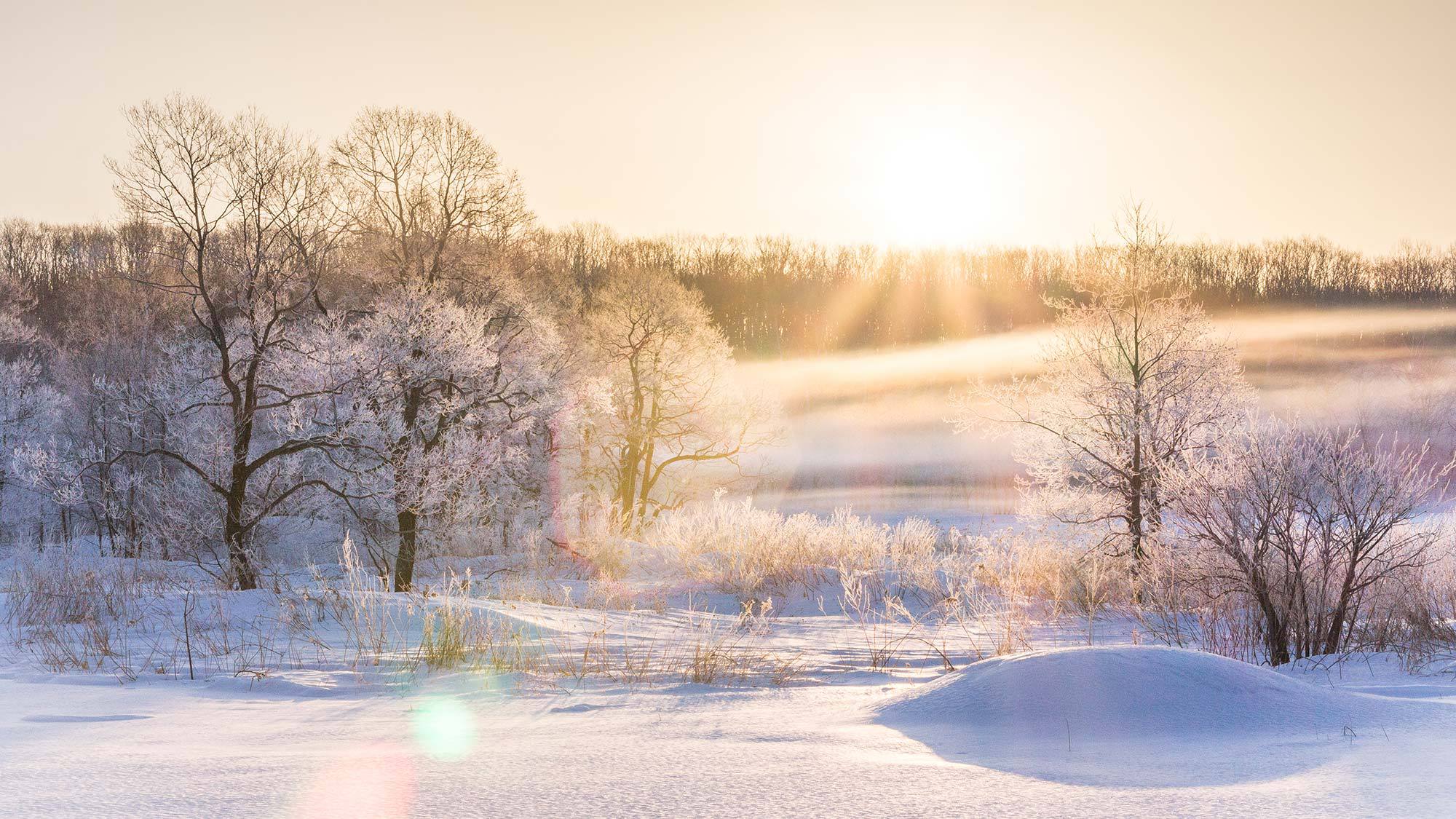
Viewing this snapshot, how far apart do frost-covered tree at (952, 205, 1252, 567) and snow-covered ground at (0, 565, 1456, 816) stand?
416 inches

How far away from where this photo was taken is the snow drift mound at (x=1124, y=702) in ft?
13.0

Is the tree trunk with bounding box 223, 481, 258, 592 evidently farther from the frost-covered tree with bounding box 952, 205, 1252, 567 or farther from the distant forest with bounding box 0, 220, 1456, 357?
the distant forest with bounding box 0, 220, 1456, 357

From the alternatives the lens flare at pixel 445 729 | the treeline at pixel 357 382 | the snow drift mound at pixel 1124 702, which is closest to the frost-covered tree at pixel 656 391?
the treeline at pixel 357 382

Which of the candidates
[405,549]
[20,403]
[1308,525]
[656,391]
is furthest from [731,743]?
[20,403]

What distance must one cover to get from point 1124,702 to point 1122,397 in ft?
45.3

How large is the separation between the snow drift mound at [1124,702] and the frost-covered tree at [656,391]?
25203 millimetres

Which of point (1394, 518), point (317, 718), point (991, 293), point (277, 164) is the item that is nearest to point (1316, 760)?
point (317, 718)

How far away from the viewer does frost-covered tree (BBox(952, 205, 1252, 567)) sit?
1667 cm

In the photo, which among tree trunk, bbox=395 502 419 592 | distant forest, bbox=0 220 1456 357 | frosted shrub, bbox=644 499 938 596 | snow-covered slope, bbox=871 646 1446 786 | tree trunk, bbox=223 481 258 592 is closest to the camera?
snow-covered slope, bbox=871 646 1446 786

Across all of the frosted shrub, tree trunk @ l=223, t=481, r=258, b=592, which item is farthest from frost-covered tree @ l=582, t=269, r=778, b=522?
tree trunk @ l=223, t=481, r=258, b=592

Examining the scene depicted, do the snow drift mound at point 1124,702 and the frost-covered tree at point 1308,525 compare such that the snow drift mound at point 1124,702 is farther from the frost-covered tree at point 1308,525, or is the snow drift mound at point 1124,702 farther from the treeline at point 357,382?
the treeline at point 357,382

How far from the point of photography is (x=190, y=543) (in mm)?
22953

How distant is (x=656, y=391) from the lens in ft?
101

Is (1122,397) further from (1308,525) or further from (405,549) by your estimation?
(405,549)
